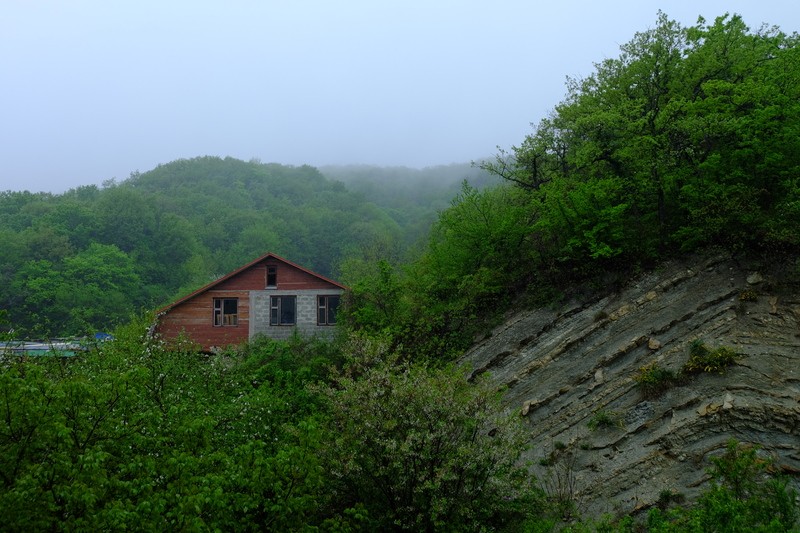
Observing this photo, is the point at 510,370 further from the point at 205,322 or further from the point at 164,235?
the point at 164,235

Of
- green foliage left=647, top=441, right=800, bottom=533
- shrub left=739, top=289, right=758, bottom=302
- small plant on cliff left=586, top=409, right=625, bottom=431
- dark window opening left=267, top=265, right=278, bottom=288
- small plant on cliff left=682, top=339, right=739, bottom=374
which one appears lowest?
small plant on cliff left=586, top=409, right=625, bottom=431

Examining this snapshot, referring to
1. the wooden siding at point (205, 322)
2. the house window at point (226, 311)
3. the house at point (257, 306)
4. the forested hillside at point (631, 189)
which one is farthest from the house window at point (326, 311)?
the forested hillside at point (631, 189)

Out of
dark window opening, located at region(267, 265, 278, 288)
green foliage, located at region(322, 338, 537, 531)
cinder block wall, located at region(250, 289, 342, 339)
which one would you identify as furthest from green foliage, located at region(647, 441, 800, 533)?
dark window opening, located at region(267, 265, 278, 288)

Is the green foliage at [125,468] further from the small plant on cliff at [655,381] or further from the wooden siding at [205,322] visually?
the wooden siding at [205,322]

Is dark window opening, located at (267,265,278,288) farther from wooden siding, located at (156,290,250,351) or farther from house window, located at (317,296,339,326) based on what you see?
house window, located at (317,296,339,326)

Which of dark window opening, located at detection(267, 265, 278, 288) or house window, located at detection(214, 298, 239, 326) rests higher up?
dark window opening, located at detection(267, 265, 278, 288)

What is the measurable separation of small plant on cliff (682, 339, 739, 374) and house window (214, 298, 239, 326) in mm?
27731

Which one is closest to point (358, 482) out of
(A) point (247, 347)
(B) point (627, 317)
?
(B) point (627, 317)

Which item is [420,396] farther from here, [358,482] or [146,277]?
[146,277]

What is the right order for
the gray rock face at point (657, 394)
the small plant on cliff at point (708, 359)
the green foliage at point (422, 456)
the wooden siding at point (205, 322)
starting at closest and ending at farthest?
1. the green foliage at point (422, 456)
2. the gray rock face at point (657, 394)
3. the small plant on cliff at point (708, 359)
4. the wooden siding at point (205, 322)

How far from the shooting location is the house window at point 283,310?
35.1 meters

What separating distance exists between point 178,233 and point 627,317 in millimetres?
90551

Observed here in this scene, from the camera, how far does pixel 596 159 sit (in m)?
23.7

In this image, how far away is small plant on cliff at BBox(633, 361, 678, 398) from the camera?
14133 millimetres
